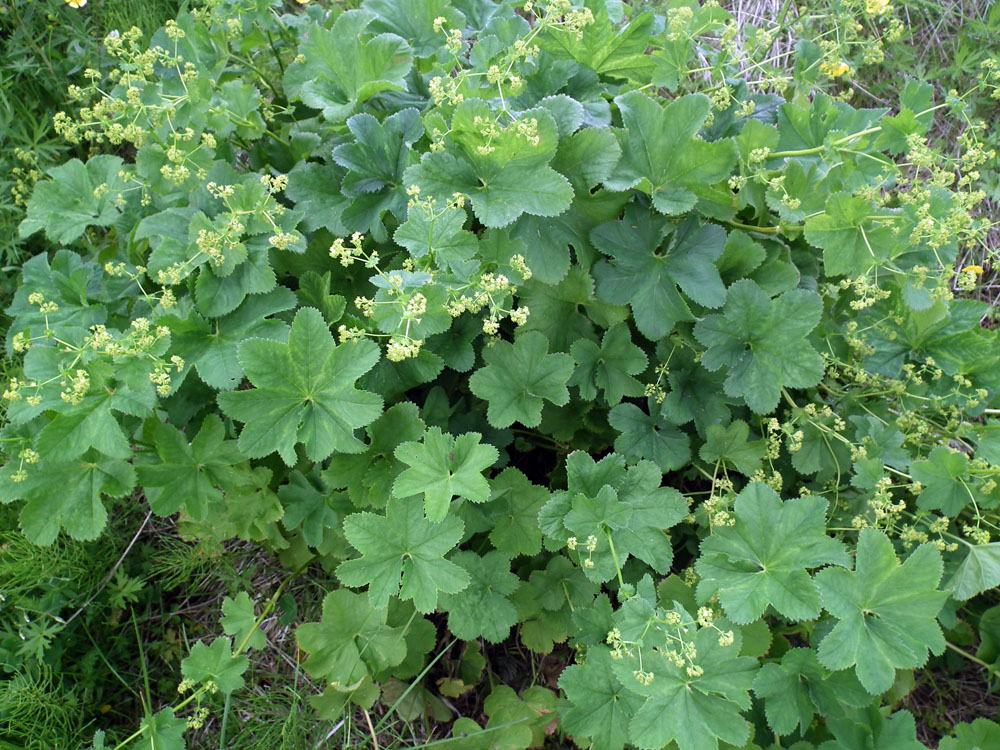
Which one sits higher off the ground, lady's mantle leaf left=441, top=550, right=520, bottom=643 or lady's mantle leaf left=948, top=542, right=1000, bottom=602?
lady's mantle leaf left=441, top=550, right=520, bottom=643

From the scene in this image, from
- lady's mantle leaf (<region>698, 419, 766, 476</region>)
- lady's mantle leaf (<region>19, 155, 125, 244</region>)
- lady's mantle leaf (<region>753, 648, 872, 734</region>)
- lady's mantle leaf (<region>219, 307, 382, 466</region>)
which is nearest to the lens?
lady's mantle leaf (<region>219, 307, 382, 466</region>)

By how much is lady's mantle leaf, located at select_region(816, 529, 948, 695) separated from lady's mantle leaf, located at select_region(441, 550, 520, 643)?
0.90 meters

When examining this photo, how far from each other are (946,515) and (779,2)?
2884 millimetres

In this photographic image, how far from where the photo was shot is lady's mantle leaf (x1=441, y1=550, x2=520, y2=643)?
2273 millimetres

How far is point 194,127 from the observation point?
7.95 feet

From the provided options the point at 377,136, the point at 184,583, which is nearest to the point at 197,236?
the point at 377,136

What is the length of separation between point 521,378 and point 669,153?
825mm

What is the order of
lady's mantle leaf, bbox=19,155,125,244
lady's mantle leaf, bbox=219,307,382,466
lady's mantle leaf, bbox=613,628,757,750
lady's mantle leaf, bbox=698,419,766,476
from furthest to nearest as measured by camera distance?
lady's mantle leaf, bbox=19,155,125,244 → lady's mantle leaf, bbox=698,419,766,476 → lady's mantle leaf, bbox=219,307,382,466 → lady's mantle leaf, bbox=613,628,757,750

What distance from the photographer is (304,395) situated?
2.06m

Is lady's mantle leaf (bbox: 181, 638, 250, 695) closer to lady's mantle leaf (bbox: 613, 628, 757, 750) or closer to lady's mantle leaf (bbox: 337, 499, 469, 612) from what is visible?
lady's mantle leaf (bbox: 337, 499, 469, 612)

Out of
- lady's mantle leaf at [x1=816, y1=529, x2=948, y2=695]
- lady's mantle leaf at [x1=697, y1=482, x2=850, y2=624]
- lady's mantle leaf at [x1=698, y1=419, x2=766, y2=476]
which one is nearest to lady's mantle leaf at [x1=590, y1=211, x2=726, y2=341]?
lady's mantle leaf at [x1=698, y1=419, x2=766, y2=476]

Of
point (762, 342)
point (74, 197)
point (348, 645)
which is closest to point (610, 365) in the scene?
point (762, 342)

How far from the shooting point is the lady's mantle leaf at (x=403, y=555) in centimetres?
205

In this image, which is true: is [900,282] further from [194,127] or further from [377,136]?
[194,127]
